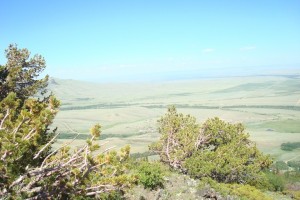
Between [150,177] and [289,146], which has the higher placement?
[150,177]

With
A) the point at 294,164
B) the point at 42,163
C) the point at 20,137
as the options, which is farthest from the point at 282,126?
the point at 20,137

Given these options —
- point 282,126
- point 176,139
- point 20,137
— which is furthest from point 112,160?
point 282,126

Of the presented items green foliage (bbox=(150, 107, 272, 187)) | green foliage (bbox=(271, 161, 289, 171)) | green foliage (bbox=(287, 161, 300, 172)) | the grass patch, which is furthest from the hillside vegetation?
the grass patch

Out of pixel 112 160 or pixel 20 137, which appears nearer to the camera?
pixel 20 137

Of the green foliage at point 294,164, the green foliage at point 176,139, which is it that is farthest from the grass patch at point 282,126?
the green foliage at point 176,139

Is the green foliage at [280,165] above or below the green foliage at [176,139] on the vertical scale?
below

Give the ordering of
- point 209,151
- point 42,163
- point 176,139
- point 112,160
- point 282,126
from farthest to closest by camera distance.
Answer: point 282,126
point 176,139
point 209,151
point 112,160
point 42,163

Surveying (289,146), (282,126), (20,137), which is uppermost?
(20,137)

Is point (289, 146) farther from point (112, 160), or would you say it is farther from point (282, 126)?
point (112, 160)

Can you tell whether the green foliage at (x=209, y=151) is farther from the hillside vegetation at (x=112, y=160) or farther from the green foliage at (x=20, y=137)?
the green foliage at (x=20, y=137)

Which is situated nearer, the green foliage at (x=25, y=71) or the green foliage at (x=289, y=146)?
the green foliage at (x=25, y=71)

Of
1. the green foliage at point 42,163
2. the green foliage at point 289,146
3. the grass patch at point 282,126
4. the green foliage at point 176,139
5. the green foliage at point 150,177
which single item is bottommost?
the green foliage at point 289,146

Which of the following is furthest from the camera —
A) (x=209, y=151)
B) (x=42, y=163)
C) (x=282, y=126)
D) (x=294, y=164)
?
(x=282, y=126)

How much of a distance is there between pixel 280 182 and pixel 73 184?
4453cm
